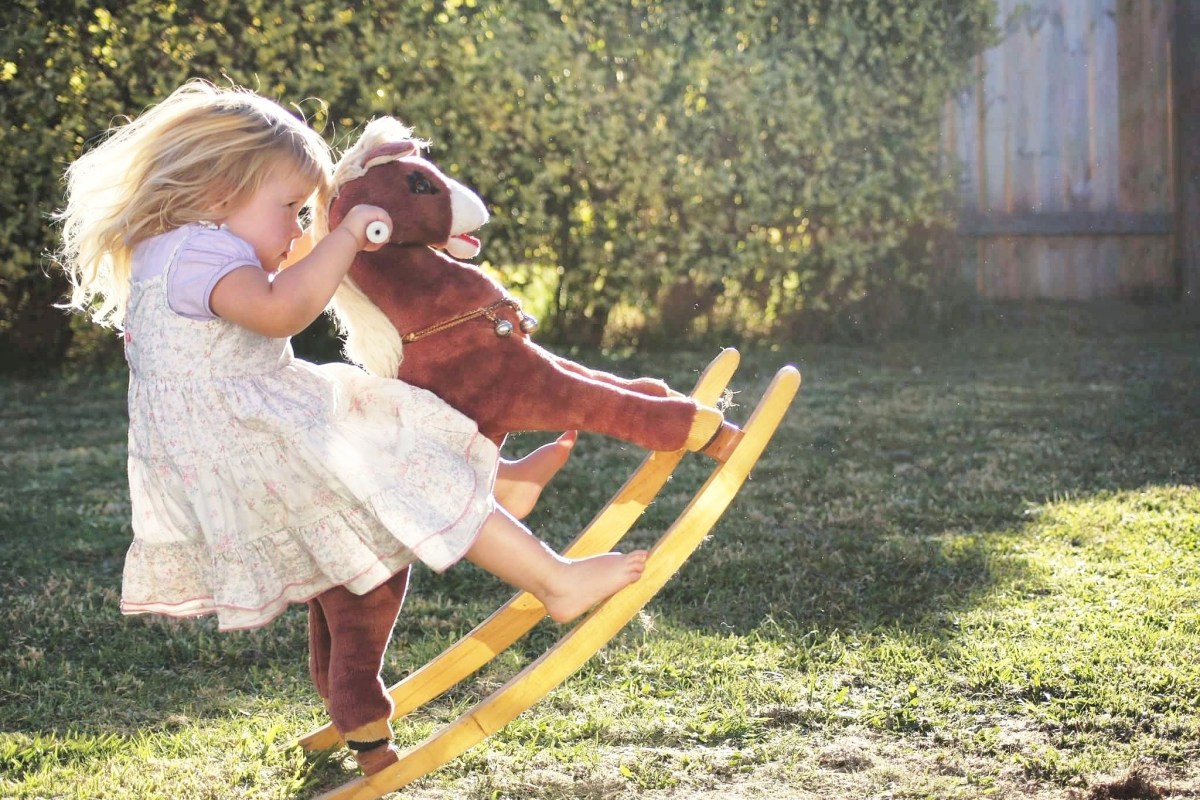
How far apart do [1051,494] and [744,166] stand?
2938mm

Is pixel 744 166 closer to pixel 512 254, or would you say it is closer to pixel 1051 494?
pixel 512 254

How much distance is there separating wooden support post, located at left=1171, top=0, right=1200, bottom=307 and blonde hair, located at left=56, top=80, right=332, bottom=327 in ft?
19.1

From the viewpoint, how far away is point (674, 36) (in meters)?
6.05

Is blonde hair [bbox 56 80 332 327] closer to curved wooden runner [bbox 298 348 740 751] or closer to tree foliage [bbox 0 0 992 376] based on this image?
curved wooden runner [bbox 298 348 740 751]

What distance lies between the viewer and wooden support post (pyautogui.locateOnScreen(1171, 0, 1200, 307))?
22.0 ft

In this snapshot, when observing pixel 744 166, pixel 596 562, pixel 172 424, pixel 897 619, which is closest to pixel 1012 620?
pixel 897 619

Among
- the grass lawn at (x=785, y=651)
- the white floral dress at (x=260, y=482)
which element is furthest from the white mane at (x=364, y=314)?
the grass lawn at (x=785, y=651)

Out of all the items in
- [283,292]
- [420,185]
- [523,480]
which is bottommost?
[523,480]

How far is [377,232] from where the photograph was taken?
1963 mm

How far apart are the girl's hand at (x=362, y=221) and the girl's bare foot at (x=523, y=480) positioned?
510 mm

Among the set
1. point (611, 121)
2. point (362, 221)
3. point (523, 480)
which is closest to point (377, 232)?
point (362, 221)

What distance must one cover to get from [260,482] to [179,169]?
1.62ft

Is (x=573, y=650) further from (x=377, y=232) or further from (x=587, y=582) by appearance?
(x=377, y=232)

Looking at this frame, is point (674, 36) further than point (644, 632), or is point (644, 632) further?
point (674, 36)
